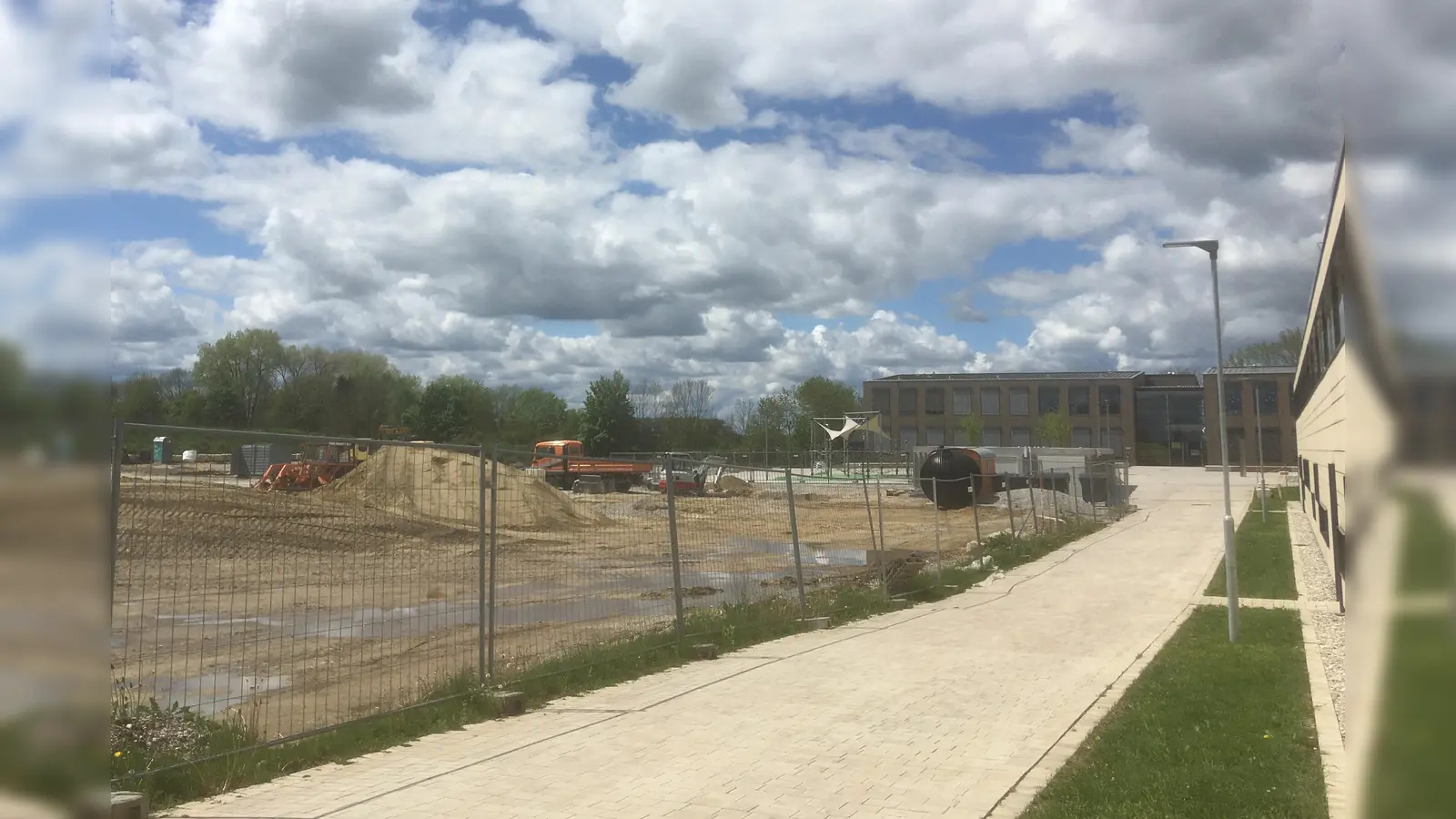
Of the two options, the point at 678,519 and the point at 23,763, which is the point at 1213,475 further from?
the point at 23,763

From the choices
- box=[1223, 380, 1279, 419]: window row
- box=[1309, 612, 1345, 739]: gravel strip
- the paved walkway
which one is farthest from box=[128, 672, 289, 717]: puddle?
box=[1223, 380, 1279, 419]: window row

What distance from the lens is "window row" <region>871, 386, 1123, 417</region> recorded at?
107062 mm

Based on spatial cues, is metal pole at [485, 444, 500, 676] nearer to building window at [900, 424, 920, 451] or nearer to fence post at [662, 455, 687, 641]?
fence post at [662, 455, 687, 641]

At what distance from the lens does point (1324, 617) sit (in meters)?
14.1

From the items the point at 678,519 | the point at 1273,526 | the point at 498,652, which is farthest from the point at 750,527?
the point at 1273,526

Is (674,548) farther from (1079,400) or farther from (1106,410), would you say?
(1079,400)

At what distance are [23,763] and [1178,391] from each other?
11342cm

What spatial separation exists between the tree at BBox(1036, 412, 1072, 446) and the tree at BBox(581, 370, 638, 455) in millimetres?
39619

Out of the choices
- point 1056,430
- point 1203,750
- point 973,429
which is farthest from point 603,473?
point 973,429

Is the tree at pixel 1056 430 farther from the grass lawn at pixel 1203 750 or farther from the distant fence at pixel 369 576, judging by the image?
the grass lawn at pixel 1203 750

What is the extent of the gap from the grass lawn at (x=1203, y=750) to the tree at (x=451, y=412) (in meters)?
77.3

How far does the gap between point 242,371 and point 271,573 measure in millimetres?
67252

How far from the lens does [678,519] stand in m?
12.5

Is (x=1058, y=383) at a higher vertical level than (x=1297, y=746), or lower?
higher
